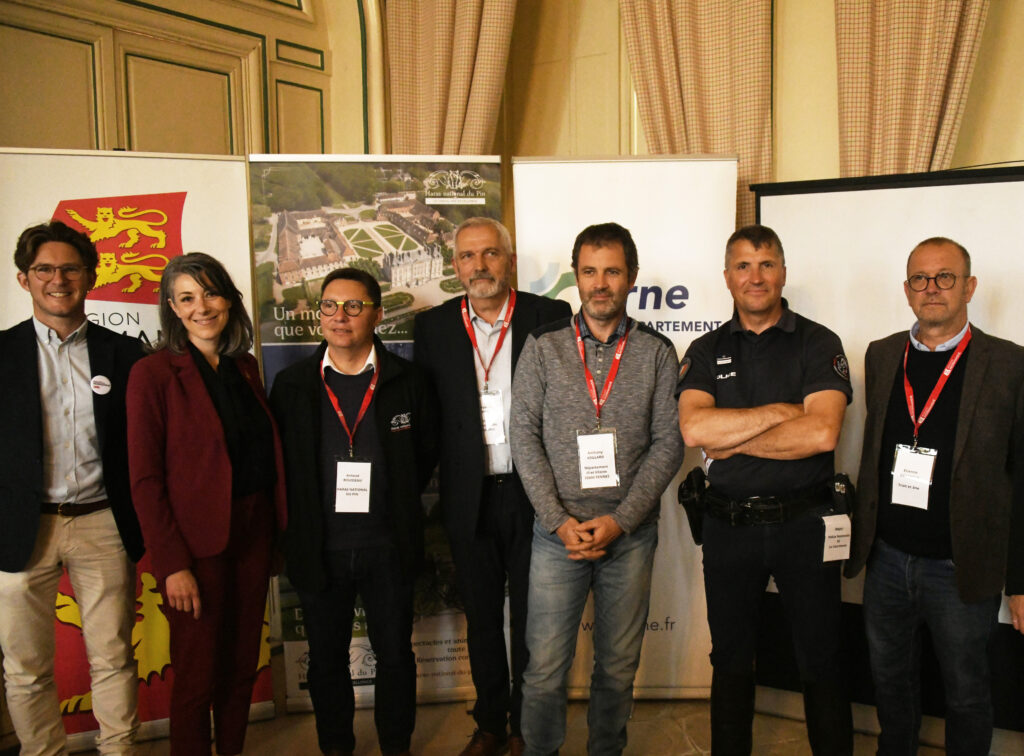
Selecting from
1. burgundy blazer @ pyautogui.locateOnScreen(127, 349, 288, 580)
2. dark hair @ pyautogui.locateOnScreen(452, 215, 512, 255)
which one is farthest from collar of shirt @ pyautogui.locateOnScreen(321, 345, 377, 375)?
dark hair @ pyautogui.locateOnScreen(452, 215, 512, 255)

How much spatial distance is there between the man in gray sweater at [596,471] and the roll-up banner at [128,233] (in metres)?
1.50

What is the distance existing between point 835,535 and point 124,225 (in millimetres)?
2758

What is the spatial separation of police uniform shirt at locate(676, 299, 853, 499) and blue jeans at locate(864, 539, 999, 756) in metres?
0.40

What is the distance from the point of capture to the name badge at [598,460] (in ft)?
7.31

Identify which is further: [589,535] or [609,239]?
[609,239]

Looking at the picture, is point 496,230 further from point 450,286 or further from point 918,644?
point 918,644

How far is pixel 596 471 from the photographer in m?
2.23

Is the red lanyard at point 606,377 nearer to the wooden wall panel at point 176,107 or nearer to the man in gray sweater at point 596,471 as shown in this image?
the man in gray sweater at point 596,471

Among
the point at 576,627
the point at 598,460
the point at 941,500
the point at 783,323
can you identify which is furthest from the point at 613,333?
the point at 941,500

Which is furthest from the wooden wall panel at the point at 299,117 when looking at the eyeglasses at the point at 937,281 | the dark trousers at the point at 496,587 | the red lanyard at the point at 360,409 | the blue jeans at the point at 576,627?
the eyeglasses at the point at 937,281

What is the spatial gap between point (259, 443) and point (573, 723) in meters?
1.73

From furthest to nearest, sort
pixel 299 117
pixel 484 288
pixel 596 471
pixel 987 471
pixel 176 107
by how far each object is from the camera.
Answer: pixel 299 117, pixel 176 107, pixel 484 288, pixel 596 471, pixel 987 471

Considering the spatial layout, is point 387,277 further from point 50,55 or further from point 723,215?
point 50,55

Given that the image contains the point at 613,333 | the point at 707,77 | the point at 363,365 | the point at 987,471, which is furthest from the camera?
the point at 707,77
